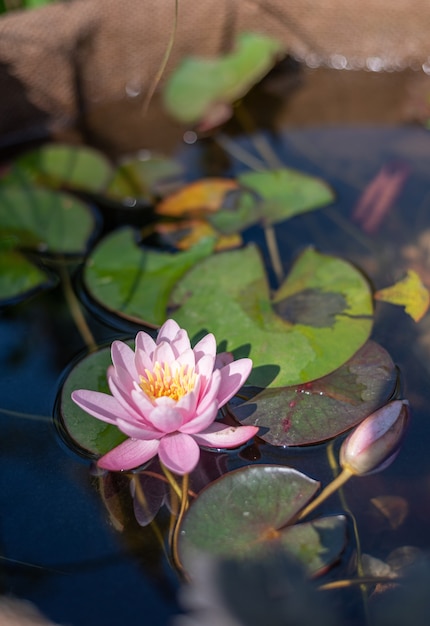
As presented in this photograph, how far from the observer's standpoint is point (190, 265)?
156 centimetres

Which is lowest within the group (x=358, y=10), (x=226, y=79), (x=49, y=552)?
(x=49, y=552)

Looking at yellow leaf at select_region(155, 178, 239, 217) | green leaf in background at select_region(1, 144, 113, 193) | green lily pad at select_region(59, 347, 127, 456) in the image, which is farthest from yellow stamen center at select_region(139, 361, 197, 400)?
green leaf in background at select_region(1, 144, 113, 193)

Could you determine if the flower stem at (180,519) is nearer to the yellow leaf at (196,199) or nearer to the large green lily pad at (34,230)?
the large green lily pad at (34,230)

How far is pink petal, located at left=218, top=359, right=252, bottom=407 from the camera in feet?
3.75

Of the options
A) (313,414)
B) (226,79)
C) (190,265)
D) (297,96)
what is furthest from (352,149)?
(313,414)

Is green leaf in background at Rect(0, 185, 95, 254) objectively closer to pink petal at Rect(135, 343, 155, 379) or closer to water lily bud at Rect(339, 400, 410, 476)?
pink petal at Rect(135, 343, 155, 379)

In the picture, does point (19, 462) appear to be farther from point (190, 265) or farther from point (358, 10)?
point (358, 10)

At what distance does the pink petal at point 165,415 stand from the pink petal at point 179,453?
0.03m

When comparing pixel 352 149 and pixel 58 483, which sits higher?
pixel 352 149

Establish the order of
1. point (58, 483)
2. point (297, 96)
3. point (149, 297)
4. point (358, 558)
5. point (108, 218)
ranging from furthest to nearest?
point (297, 96)
point (108, 218)
point (149, 297)
point (58, 483)
point (358, 558)

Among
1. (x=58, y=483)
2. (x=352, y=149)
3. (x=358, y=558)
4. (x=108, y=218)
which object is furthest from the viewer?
(x=352, y=149)

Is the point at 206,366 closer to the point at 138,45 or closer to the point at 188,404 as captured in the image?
the point at 188,404

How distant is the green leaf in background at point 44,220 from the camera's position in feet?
5.40

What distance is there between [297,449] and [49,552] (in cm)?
46
